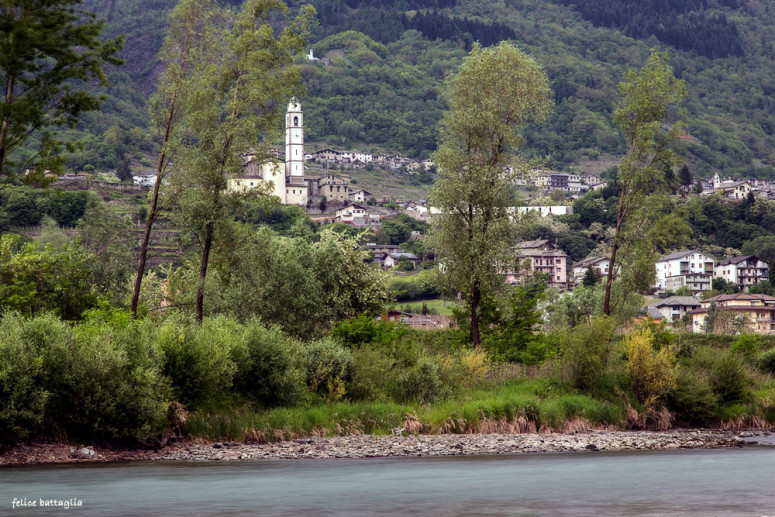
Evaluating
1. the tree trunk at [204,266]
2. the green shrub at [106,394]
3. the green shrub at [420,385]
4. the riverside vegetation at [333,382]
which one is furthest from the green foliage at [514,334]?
the green shrub at [106,394]

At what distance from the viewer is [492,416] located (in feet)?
114

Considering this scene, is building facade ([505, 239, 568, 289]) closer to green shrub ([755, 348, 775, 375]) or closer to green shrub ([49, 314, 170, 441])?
green shrub ([755, 348, 775, 375])

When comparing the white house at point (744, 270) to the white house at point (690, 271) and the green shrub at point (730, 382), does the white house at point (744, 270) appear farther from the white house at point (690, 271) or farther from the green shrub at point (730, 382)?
the green shrub at point (730, 382)

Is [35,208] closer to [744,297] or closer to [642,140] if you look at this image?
[744,297]

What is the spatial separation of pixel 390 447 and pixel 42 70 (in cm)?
1539

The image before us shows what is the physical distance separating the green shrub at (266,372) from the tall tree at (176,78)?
5.07m

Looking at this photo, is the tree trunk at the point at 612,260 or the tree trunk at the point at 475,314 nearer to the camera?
the tree trunk at the point at 475,314

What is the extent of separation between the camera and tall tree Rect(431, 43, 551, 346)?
139 ft

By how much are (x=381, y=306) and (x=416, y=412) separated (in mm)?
19214

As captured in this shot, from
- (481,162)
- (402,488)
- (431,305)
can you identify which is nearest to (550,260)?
(431,305)

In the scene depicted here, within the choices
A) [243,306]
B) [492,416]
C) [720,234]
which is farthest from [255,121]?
[720,234]

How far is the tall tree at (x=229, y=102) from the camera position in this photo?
114 feet

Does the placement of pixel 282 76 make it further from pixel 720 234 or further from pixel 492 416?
pixel 720 234

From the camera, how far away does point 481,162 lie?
4338cm
